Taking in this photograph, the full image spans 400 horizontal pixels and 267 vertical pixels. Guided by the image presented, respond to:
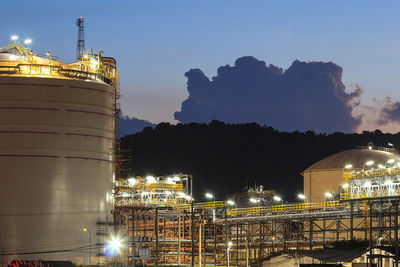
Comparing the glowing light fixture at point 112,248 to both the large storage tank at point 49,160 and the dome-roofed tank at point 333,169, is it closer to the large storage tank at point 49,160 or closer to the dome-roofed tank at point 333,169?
the large storage tank at point 49,160

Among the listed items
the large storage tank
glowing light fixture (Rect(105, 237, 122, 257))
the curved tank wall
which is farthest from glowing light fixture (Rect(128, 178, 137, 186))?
the curved tank wall

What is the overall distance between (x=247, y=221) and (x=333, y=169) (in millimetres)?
23796

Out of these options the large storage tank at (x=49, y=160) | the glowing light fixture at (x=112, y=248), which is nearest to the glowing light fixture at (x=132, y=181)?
the large storage tank at (x=49, y=160)

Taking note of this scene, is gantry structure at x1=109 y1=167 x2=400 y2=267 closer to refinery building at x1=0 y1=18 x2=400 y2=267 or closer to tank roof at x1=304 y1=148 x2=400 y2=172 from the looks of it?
refinery building at x1=0 y1=18 x2=400 y2=267

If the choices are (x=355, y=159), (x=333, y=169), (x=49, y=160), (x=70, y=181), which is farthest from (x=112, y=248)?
(x=355, y=159)

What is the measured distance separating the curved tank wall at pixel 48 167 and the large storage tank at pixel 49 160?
0.09 m

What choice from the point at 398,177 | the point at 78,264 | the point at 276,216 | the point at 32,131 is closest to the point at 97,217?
the point at 78,264

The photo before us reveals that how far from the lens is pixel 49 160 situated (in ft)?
214

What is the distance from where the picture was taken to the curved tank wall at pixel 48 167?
63.9 meters

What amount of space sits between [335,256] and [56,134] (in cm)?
2918

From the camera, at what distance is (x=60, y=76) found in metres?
68.9

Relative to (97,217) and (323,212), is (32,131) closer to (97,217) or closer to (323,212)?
(97,217)

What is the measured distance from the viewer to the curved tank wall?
6394cm

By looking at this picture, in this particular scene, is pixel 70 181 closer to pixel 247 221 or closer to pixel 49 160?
pixel 49 160
